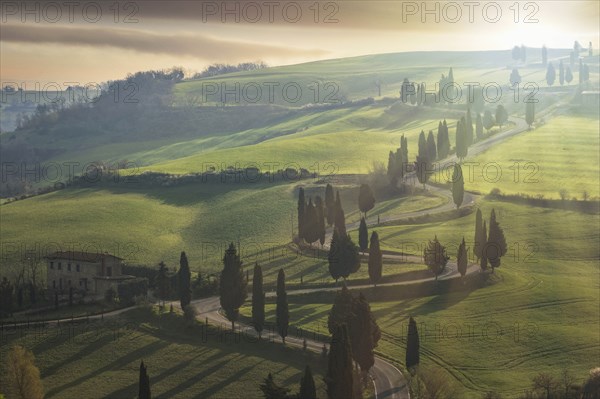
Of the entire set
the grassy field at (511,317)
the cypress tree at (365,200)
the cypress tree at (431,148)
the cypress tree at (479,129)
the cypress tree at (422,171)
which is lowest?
the grassy field at (511,317)

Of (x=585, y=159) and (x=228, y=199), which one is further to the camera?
(x=585, y=159)

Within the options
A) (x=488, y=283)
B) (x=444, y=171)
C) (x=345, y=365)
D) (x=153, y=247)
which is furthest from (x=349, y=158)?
(x=345, y=365)

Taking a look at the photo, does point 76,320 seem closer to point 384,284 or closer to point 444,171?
point 384,284

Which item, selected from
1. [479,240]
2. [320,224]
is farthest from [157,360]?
[479,240]

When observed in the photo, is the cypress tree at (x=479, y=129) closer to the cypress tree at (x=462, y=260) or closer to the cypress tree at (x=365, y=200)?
the cypress tree at (x=365, y=200)

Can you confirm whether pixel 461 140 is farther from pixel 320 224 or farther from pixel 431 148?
pixel 320 224

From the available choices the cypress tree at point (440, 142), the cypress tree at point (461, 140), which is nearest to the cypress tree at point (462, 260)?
the cypress tree at point (461, 140)

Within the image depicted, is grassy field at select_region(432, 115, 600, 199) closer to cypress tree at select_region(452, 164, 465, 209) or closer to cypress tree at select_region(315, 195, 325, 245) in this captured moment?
cypress tree at select_region(452, 164, 465, 209)

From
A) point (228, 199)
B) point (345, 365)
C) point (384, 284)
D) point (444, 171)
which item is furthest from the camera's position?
point (444, 171)
